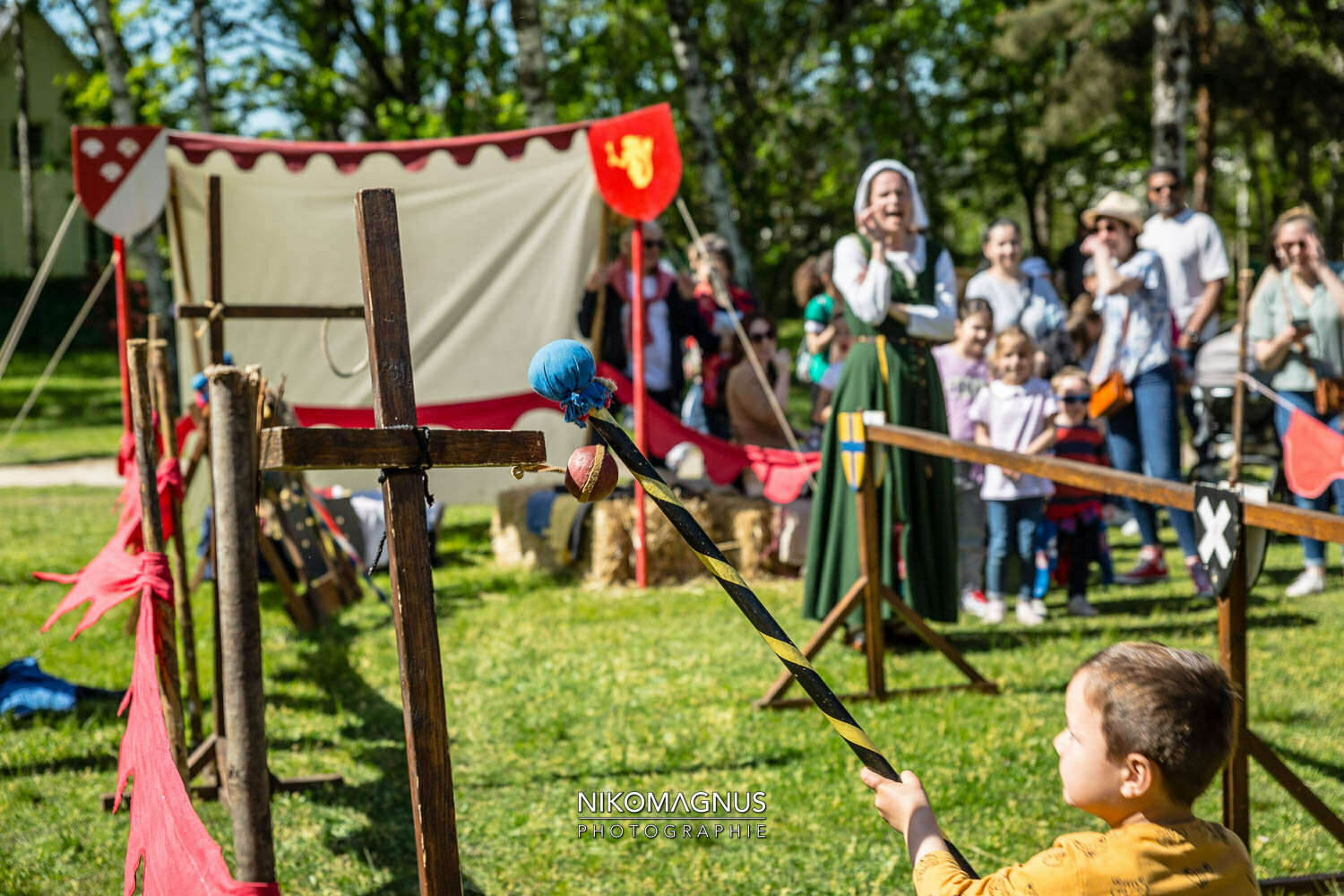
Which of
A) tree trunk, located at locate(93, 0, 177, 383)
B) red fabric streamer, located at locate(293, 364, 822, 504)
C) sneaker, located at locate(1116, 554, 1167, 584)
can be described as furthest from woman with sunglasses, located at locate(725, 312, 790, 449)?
tree trunk, located at locate(93, 0, 177, 383)

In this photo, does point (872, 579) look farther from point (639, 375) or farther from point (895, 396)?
point (639, 375)

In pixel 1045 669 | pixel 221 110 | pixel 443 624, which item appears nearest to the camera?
pixel 1045 669

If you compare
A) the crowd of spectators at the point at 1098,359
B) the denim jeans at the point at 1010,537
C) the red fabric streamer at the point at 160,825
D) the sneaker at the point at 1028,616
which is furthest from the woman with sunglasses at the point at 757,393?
the red fabric streamer at the point at 160,825

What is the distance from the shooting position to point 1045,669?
469 cm

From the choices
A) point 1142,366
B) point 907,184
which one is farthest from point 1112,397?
point 907,184

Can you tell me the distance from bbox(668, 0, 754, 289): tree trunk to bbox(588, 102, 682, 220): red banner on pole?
21.7 feet

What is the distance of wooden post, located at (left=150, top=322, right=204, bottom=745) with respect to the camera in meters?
3.57

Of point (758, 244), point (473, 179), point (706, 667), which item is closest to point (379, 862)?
point (706, 667)

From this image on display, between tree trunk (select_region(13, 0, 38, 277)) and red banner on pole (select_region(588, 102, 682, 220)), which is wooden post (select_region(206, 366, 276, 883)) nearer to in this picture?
red banner on pole (select_region(588, 102, 682, 220))

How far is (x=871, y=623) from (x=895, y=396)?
1.03m

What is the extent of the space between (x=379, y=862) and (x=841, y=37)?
49.3ft

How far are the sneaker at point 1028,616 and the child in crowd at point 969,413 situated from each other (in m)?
0.32

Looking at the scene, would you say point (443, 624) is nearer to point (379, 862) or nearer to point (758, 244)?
point (379, 862)

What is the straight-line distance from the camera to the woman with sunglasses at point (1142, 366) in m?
5.84
